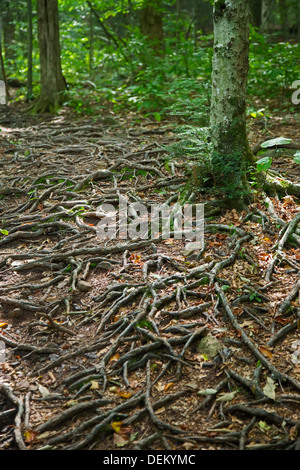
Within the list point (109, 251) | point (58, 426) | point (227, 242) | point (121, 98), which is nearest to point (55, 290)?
point (109, 251)

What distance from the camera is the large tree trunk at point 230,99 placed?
4414mm

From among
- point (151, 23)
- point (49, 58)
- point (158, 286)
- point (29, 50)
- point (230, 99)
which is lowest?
point (158, 286)

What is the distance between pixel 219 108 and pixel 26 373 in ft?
11.0

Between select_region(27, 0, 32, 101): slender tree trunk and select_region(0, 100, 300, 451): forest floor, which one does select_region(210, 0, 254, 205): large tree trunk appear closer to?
select_region(0, 100, 300, 451): forest floor

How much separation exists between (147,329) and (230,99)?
270 cm

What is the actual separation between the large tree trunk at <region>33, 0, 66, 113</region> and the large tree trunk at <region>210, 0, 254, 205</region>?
A: 6.04m

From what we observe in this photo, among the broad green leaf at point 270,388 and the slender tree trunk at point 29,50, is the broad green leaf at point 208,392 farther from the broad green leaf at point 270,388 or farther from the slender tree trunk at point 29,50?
the slender tree trunk at point 29,50

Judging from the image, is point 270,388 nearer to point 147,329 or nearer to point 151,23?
point 147,329

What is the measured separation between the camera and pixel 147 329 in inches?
134

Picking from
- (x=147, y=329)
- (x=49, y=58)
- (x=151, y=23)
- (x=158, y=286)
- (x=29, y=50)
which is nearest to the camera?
(x=147, y=329)

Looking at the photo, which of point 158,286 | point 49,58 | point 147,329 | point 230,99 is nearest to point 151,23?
point 49,58

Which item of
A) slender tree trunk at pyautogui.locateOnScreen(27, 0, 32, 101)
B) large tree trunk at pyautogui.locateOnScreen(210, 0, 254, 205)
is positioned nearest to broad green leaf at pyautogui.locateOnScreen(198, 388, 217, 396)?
large tree trunk at pyautogui.locateOnScreen(210, 0, 254, 205)

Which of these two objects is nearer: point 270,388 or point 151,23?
point 270,388

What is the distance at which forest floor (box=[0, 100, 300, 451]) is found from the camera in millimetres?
2688
